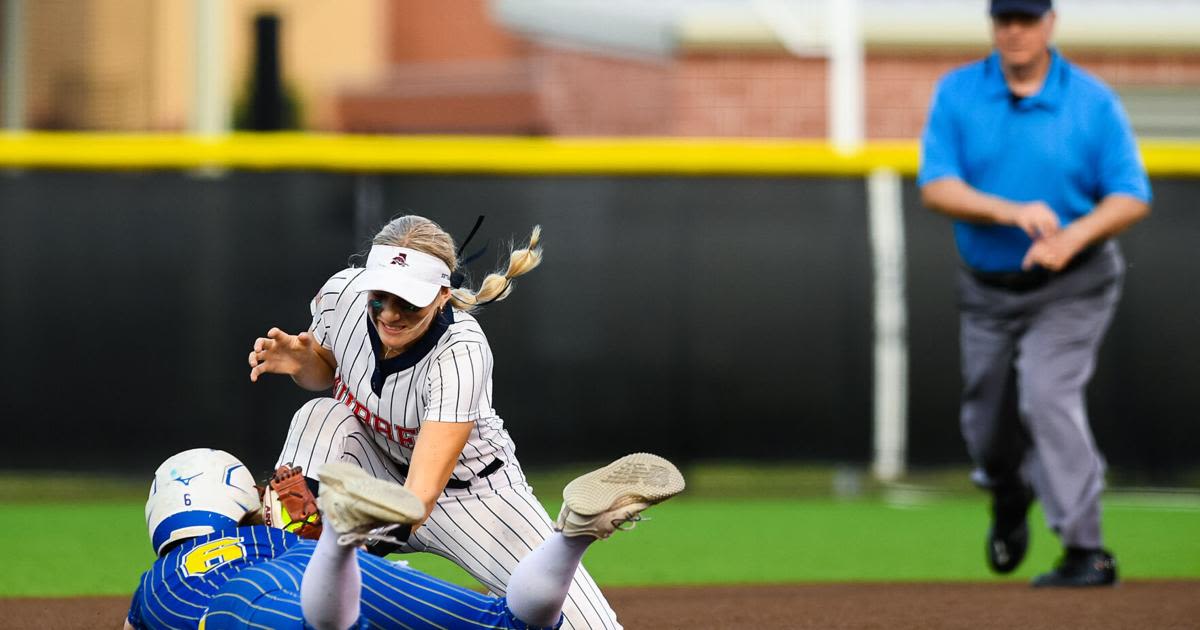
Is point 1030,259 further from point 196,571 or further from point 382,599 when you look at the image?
point 196,571

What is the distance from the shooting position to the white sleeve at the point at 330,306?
4363mm

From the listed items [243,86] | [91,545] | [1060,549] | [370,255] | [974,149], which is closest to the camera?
[370,255]

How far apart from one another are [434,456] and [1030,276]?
274cm

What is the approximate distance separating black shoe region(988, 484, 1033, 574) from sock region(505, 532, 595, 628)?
106 inches

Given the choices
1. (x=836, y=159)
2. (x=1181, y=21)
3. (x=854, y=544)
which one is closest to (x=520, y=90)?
(x=1181, y=21)

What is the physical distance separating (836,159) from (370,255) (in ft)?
16.7

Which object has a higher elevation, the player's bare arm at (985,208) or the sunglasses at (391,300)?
the player's bare arm at (985,208)

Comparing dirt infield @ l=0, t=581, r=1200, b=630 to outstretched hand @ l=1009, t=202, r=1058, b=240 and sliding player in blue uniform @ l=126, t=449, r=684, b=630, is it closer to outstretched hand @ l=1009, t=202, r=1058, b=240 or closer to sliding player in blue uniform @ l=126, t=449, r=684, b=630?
sliding player in blue uniform @ l=126, t=449, r=684, b=630

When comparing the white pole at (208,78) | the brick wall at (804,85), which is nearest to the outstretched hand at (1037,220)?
the white pole at (208,78)

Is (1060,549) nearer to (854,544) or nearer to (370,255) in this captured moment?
(854,544)

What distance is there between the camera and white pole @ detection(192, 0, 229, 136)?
8.83 meters

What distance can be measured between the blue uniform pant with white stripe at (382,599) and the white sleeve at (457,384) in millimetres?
367

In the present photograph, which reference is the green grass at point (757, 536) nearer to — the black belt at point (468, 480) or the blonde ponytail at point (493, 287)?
the black belt at point (468, 480)

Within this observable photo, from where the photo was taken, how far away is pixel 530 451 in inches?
333
